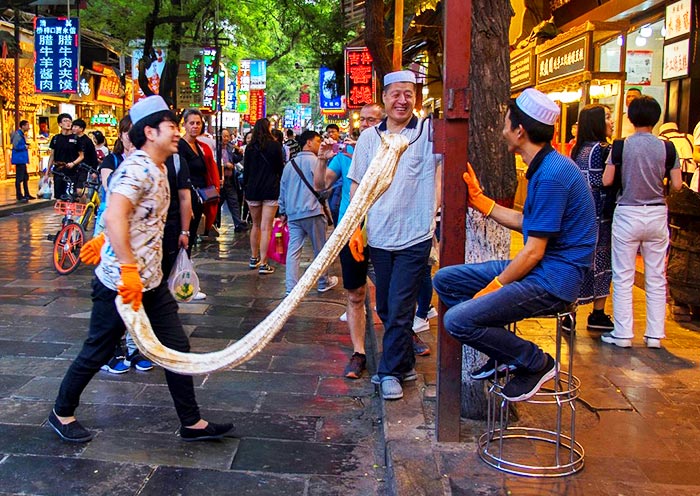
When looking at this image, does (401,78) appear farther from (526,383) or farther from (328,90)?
(328,90)

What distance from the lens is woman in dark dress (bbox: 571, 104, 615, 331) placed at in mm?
6020

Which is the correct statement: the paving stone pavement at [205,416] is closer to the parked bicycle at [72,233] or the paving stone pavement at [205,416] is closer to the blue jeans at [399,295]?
the blue jeans at [399,295]

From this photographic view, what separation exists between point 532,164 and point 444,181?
1.57 ft

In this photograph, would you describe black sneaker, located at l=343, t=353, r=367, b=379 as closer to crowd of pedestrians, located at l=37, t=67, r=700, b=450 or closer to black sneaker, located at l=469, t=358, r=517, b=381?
crowd of pedestrians, located at l=37, t=67, r=700, b=450

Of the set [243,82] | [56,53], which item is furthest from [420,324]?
[243,82]

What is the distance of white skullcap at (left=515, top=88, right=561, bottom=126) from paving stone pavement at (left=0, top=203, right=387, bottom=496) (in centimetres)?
200

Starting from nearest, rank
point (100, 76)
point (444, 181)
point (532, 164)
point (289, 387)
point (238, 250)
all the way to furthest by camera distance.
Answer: point (532, 164) → point (444, 181) → point (289, 387) → point (238, 250) → point (100, 76)

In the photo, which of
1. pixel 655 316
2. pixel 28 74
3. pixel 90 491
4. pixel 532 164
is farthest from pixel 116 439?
pixel 28 74

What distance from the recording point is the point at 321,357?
601cm

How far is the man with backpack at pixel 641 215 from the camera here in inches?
226

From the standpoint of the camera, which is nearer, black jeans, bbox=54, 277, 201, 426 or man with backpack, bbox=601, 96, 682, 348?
black jeans, bbox=54, 277, 201, 426

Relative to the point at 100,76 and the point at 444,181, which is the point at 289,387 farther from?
the point at 100,76

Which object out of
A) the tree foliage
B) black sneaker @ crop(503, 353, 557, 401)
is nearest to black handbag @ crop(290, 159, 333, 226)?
black sneaker @ crop(503, 353, 557, 401)

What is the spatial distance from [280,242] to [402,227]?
3.60m
